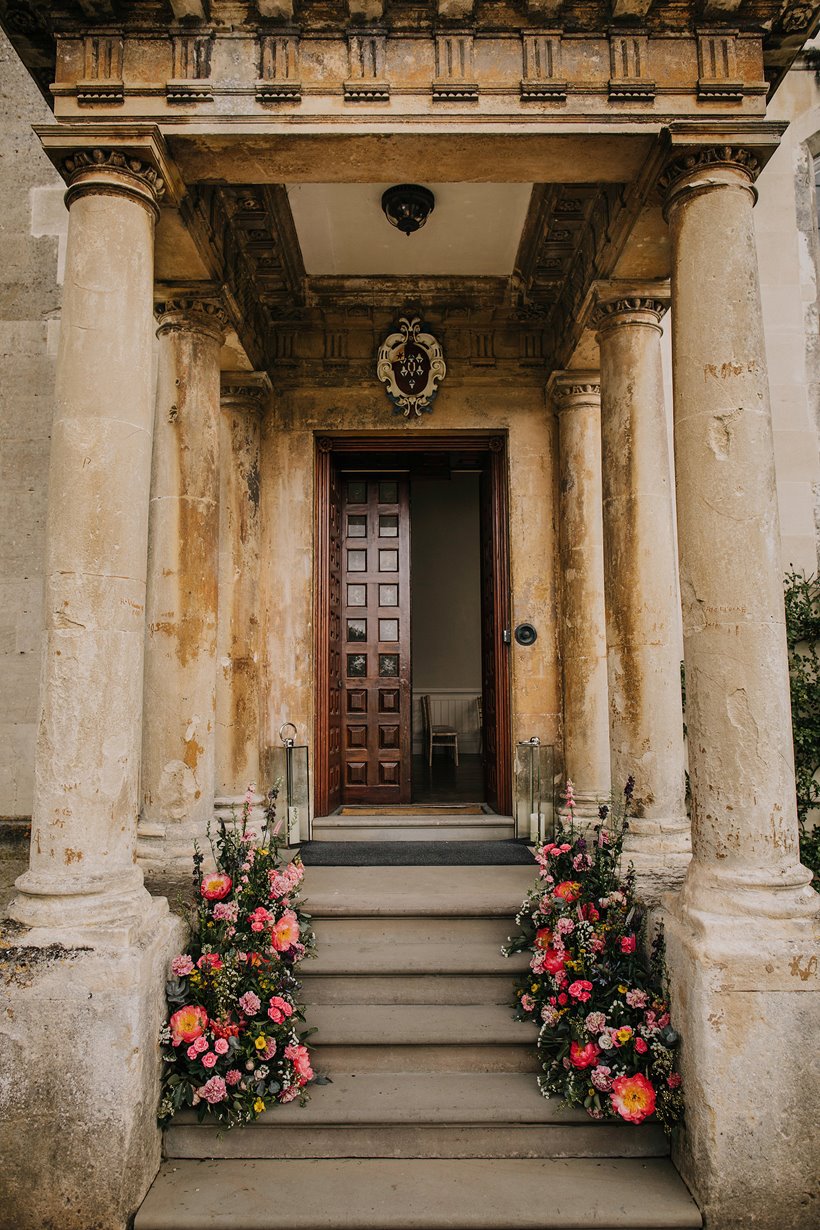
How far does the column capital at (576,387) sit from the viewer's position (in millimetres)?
6020

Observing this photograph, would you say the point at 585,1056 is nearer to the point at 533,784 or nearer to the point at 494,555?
the point at 533,784

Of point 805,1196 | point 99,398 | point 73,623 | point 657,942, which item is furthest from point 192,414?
point 805,1196

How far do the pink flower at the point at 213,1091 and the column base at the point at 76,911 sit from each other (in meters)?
0.66

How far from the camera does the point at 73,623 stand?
10.7 ft

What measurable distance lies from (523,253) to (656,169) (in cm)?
A: 205

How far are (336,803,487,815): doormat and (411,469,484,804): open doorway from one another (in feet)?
18.7

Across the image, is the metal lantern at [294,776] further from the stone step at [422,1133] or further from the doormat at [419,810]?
the stone step at [422,1133]

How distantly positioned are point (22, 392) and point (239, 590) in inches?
85.5

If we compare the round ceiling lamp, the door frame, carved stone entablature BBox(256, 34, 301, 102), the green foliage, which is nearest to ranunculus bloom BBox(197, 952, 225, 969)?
the door frame

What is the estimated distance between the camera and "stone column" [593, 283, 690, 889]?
4.44m

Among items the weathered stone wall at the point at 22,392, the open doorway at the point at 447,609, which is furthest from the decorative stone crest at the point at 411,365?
the open doorway at the point at 447,609

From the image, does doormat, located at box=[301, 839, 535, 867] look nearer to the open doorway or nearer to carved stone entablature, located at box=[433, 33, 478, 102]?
carved stone entablature, located at box=[433, 33, 478, 102]

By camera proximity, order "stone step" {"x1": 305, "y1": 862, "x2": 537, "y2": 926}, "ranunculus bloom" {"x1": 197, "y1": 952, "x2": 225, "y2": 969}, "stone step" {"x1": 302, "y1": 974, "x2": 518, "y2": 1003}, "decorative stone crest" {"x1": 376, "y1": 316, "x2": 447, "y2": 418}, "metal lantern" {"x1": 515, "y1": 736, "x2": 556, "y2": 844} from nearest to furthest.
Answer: "ranunculus bloom" {"x1": 197, "y1": 952, "x2": 225, "y2": 969} < "stone step" {"x1": 302, "y1": 974, "x2": 518, "y2": 1003} < "stone step" {"x1": 305, "y1": 862, "x2": 537, "y2": 926} < "metal lantern" {"x1": 515, "y1": 736, "x2": 556, "y2": 844} < "decorative stone crest" {"x1": 376, "y1": 316, "x2": 447, "y2": 418}

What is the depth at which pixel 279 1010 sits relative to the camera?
11.2 ft
